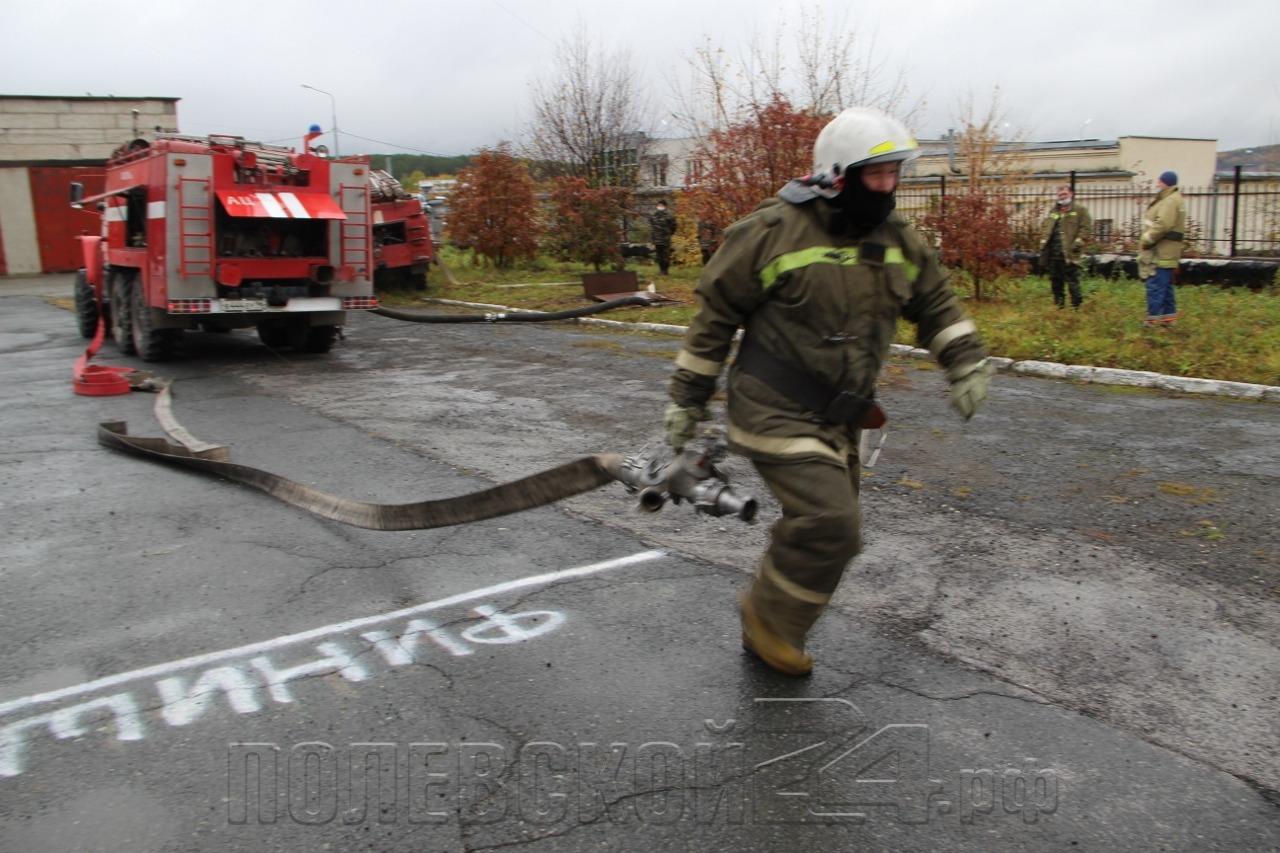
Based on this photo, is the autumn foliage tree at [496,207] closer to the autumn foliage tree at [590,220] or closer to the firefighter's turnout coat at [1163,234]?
the autumn foliage tree at [590,220]

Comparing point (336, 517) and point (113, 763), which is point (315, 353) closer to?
point (336, 517)

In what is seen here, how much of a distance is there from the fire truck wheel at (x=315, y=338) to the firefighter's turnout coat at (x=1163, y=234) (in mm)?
10063

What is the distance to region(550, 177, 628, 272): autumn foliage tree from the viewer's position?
20359 millimetres

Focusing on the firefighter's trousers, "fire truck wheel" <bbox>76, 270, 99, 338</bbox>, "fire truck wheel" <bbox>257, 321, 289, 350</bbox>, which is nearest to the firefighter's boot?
the firefighter's trousers

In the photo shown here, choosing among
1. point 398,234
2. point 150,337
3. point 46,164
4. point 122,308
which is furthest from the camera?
point 46,164

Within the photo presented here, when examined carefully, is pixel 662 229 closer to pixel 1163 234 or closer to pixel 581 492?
pixel 1163 234

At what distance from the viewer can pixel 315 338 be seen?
13734 mm

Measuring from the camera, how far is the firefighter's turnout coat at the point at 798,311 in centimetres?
351

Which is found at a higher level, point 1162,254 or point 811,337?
point 1162,254

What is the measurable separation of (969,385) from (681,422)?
3.53 feet

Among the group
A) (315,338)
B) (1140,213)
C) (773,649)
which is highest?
(1140,213)

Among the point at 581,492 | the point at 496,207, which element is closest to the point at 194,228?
the point at 581,492

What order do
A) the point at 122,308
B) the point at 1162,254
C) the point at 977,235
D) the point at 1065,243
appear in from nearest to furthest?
the point at 1162,254
the point at 1065,243
the point at 122,308
the point at 977,235

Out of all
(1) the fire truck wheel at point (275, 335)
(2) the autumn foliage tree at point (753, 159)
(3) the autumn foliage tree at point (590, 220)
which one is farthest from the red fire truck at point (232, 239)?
(3) the autumn foliage tree at point (590, 220)
